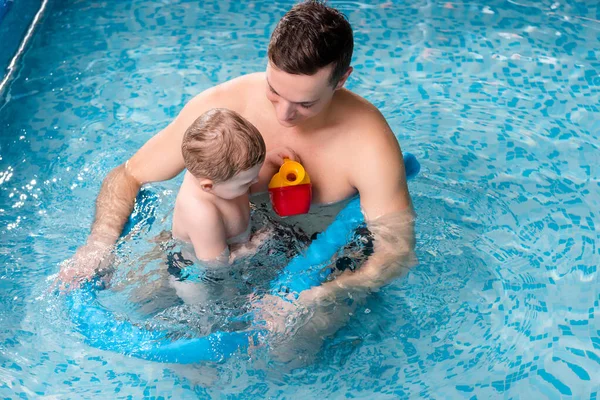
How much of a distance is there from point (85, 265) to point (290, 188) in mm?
808

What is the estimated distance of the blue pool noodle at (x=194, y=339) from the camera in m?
2.49

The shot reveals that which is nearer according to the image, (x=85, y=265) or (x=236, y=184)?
(x=236, y=184)

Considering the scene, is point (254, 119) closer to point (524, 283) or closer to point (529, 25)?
point (524, 283)

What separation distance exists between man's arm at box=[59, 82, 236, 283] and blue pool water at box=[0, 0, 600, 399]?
26 centimetres

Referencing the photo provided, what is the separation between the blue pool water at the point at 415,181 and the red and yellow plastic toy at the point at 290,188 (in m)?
0.51

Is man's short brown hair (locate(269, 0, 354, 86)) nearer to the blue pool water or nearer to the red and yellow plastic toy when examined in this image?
the red and yellow plastic toy

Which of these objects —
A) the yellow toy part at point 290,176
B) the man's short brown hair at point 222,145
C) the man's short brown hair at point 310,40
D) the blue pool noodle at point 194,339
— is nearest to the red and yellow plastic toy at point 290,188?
the yellow toy part at point 290,176

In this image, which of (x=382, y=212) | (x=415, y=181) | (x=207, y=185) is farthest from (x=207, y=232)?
(x=415, y=181)

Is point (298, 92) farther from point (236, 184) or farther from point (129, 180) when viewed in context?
point (129, 180)

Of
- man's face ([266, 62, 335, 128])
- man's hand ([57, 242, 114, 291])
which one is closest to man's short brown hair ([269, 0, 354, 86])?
man's face ([266, 62, 335, 128])

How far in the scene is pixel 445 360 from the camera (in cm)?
289

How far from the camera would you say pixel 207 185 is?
8.16ft

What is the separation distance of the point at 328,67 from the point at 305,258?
701 mm

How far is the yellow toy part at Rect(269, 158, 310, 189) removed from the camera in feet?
8.91
